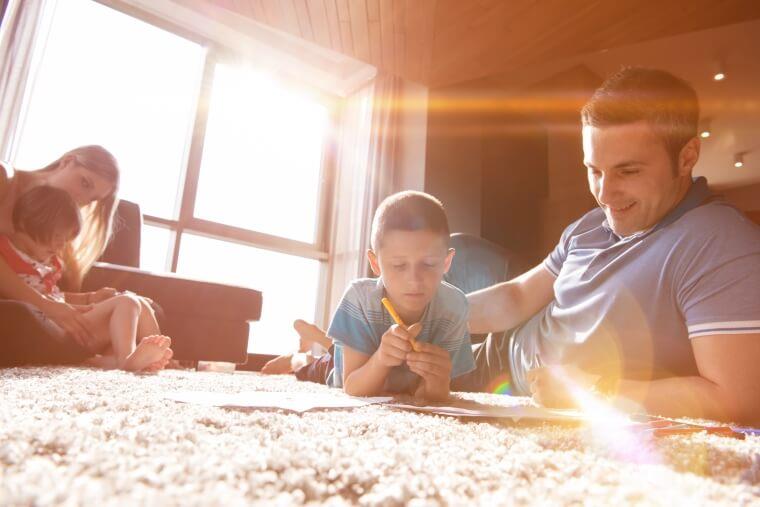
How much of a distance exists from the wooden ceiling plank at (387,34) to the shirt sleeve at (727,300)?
2.29 m

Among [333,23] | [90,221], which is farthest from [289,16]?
[90,221]

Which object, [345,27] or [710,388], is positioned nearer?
[710,388]

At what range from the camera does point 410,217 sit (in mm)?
988

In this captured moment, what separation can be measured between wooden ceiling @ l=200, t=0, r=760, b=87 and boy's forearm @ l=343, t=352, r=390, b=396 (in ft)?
7.10

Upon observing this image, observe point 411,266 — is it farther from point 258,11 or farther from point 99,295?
point 258,11

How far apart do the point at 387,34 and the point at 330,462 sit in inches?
115

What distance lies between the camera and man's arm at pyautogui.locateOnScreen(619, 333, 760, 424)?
0.71m

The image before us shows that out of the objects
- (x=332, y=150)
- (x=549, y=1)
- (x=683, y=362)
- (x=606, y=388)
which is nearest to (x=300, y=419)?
(x=606, y=388)

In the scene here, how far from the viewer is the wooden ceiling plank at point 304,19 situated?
262 centimetres

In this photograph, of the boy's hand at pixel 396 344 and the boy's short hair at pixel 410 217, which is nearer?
the boy's hand at pixel 396 344

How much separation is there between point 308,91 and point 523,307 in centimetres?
352

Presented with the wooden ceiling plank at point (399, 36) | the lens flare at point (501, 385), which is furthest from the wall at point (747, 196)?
the lens flare at point (501, 385)

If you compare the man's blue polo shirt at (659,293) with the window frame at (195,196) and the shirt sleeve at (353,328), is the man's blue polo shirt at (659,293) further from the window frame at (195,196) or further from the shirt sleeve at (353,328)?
the window frame at (195,196)

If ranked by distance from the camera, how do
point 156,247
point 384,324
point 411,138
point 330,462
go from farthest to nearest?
point 411,138 → point 156,247 → point 384,324 → point 330,462
